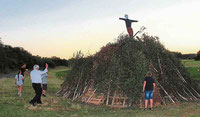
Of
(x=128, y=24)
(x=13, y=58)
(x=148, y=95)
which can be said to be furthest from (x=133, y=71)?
(x=13, y=58)

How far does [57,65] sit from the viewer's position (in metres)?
87.9

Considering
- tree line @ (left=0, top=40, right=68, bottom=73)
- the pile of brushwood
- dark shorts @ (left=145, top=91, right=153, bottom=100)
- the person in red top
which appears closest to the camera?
dark shorts @ (left=145, top=91, right=153, bottom=100)

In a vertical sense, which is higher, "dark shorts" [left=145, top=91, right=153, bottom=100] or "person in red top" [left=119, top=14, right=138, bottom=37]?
"person in red top" [left=119, top=14, right=138, bottom=37]

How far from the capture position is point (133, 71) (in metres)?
12.5

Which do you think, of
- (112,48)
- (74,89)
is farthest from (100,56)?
(74,89)

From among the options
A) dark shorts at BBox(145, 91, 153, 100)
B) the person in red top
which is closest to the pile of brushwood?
the person in red top

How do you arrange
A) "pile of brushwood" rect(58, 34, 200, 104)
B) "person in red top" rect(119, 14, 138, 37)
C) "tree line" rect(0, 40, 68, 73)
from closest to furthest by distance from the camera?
1. "pile of brushwood" rect(58, 34, 200, 104)
2. "person in red top" rect(119, 14, 138, 37)
3. "tree line" rect(0, 40, 68, 73)

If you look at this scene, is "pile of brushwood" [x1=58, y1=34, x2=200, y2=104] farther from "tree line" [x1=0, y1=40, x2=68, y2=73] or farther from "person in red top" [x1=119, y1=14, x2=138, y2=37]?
"tree line" [x1=0, y1=40, x2=68, y2=73]

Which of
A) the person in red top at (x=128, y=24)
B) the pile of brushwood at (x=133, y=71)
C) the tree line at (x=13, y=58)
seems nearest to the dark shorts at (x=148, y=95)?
the pile of brushwood at (x=133, y=71)

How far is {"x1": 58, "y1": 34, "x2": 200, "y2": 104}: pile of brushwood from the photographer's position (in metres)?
12.4

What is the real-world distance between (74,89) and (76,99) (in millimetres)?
1259

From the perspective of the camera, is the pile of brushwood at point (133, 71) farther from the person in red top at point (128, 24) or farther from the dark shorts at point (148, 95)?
the dark shorts at point (148, 95)

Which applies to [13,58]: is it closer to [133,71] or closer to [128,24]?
[128,24]

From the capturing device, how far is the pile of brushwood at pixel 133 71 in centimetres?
1236
